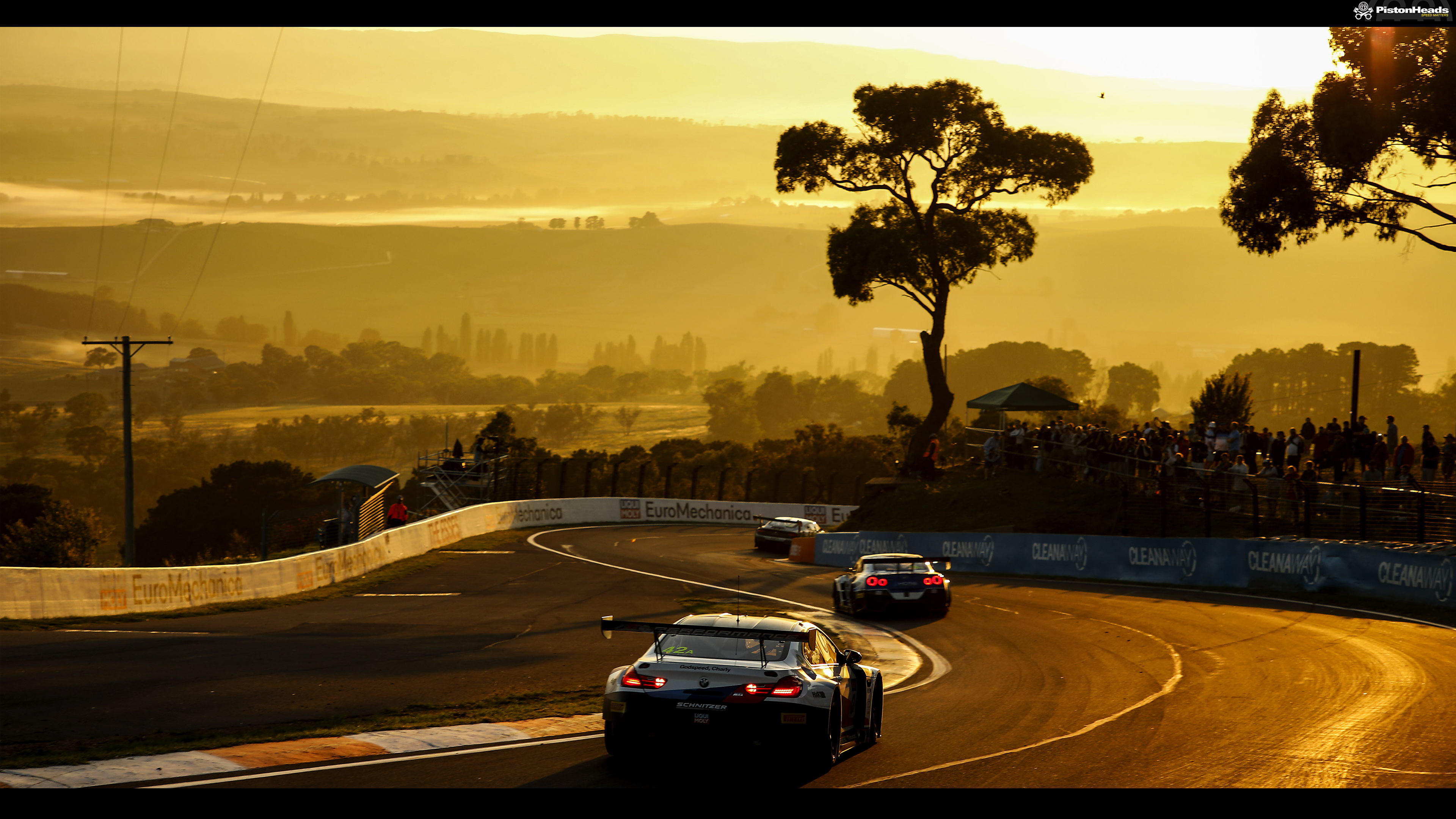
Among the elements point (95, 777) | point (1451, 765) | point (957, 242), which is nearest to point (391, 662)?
point (95, 777)

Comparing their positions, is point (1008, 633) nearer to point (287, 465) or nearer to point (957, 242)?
point (957, 242)

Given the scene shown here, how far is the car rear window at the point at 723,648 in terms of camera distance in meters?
10.8

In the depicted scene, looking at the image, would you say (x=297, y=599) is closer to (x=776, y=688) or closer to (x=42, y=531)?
(x=776, y=688)

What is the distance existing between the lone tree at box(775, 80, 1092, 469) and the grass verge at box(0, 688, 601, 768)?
37.8 metres

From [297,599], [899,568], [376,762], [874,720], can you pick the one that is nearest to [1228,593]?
[899,568]

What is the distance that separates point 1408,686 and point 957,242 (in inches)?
1551

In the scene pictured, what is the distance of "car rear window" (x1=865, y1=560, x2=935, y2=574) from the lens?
26078 millimetres

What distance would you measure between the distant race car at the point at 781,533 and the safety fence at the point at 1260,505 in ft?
37.0

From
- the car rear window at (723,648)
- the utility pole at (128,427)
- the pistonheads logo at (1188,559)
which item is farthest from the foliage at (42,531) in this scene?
the car rear window at (723,648)

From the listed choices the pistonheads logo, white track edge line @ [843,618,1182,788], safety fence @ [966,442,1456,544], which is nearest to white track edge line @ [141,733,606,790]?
white track edge line @ [843,618,1182,788]

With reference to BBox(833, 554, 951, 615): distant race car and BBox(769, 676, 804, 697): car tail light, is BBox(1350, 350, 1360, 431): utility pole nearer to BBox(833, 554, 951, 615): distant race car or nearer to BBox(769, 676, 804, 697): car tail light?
BBox(833, 554, 951, 615): distant race car

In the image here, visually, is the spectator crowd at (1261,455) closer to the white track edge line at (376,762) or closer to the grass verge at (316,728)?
the grass verge at (316,728)

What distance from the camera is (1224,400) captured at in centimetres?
5669
